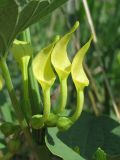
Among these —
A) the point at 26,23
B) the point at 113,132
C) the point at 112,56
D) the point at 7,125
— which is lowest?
the point at 112,56

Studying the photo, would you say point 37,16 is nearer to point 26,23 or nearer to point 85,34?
point 26,23

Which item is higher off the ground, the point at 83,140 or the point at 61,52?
the point at 61,52

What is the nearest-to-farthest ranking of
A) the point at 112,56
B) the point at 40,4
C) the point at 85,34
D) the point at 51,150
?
the point at 40,4, the point at 51,150, the point at 112,56, the point at 85,34

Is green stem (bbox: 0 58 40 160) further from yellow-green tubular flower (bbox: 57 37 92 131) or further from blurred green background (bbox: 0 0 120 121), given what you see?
blurred green background (bbox: 0 0 120 121)

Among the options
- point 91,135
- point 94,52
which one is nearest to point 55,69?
point 91,135

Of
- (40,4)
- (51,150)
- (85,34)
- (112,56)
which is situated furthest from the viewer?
(85,34)

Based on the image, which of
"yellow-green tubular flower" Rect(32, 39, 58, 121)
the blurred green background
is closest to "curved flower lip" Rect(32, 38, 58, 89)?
"yellow-green tubular flower" Rect(32, 39, 58, 121)

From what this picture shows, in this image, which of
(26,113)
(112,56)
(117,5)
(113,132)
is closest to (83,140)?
(113,132)
